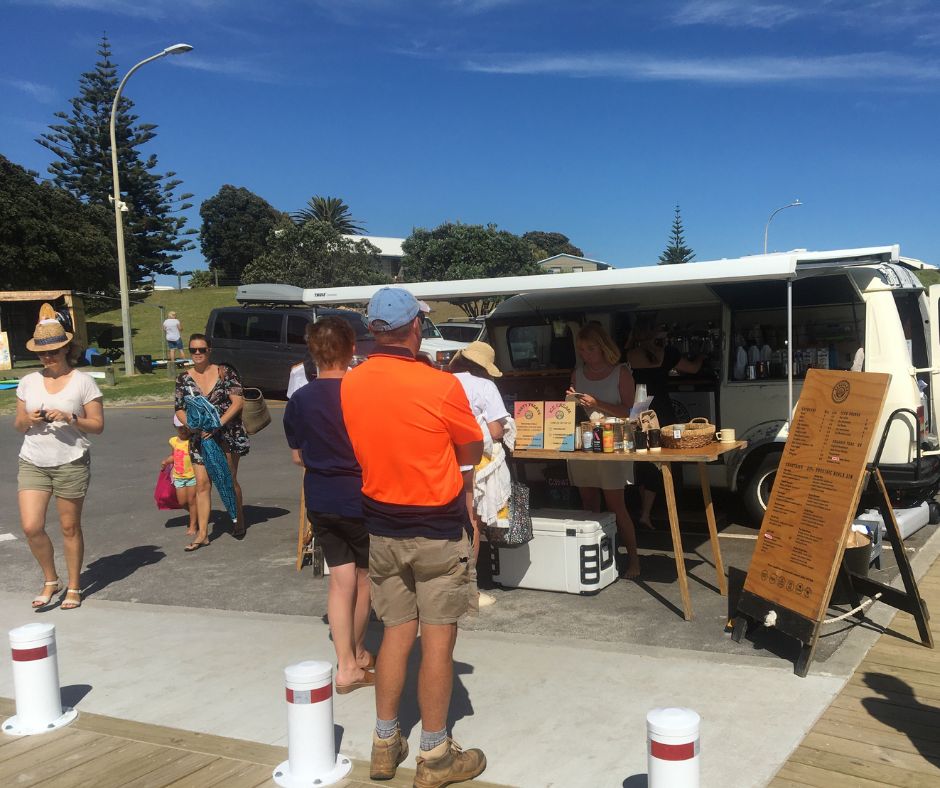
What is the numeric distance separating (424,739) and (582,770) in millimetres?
646

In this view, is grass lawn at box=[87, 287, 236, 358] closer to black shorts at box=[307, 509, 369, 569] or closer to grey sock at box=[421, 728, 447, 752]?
black shorts at box=[307, 509, 369, 569]

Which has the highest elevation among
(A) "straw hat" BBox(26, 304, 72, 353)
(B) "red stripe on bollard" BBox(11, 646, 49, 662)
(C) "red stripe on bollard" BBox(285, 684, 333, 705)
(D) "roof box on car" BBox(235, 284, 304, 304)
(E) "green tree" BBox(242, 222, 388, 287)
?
(E) "green tree" BBox(242, 222, 388, 287)

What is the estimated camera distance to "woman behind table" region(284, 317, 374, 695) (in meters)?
4.22

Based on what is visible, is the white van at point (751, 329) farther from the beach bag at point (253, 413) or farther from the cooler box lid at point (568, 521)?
the cooler box lid at point (568, 521)

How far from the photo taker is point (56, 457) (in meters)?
5.69

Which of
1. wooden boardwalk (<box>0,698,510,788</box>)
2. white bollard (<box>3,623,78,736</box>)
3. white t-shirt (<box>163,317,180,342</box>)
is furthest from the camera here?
white t-shirt (<box>163,317,180,342</box>)

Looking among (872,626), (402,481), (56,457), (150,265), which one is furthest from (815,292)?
(150,265)

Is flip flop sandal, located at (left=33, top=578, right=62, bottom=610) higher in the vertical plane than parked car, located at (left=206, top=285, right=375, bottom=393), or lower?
lower

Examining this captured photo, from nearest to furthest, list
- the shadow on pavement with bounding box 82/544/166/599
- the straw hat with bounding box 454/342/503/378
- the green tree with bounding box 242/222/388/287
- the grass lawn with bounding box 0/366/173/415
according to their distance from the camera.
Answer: the straw hat with bounding box 454/342/503/378 < the shadow on pavement with bounding box 82/544/166/599 < the grass lawn with bounding box 0/366/173/415 < the green tree with bounding box 242/222/388/287

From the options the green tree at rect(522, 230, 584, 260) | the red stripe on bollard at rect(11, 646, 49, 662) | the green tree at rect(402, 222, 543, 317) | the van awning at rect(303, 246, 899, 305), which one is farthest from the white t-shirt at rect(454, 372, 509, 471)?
the green tree at rect(522, 230, 584, 260)

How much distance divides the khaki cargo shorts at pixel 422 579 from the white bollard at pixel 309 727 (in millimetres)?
356

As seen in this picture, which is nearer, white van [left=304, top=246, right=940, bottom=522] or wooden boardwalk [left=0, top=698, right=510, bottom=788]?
wooden boardwalk [left=0, top=698, right=510, bottom=788]

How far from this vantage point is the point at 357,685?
14.3ft

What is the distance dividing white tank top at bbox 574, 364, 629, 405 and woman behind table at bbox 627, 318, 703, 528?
1.25m
